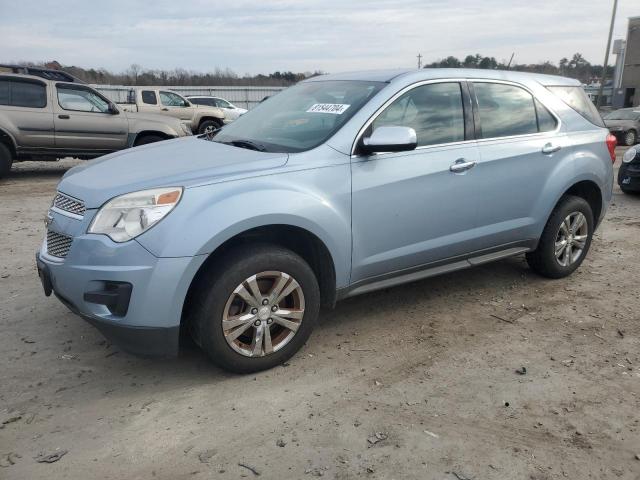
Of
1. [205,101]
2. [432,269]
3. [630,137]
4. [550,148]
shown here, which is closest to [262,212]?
[432,269]

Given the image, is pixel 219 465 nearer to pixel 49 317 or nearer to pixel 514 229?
pixel 49 317

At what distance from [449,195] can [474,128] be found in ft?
1.97

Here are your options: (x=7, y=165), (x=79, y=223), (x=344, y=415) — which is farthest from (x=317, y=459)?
(x=7, y=165)

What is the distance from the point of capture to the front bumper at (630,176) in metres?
8.83

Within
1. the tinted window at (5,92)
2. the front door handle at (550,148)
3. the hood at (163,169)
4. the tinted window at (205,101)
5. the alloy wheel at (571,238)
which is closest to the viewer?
the hood at (163,169)

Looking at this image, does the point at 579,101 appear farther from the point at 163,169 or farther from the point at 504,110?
the point at 163,169

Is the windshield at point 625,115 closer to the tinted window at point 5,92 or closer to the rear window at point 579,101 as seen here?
the rear window at point 579,101

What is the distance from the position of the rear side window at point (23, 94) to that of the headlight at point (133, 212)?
8063 mm

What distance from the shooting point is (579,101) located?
15.8 feet

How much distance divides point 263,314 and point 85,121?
8.45 meters

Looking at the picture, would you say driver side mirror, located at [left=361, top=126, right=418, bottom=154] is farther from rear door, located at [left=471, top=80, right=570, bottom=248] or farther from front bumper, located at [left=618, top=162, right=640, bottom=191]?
front bumper, located at [left=618, top=162, right=640, bottom=191]

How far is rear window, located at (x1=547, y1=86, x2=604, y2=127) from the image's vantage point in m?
4.68

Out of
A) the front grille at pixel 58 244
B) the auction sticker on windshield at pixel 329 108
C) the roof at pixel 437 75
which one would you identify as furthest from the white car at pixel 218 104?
the front grille at pixel 58 244

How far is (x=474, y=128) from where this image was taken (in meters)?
4.02
